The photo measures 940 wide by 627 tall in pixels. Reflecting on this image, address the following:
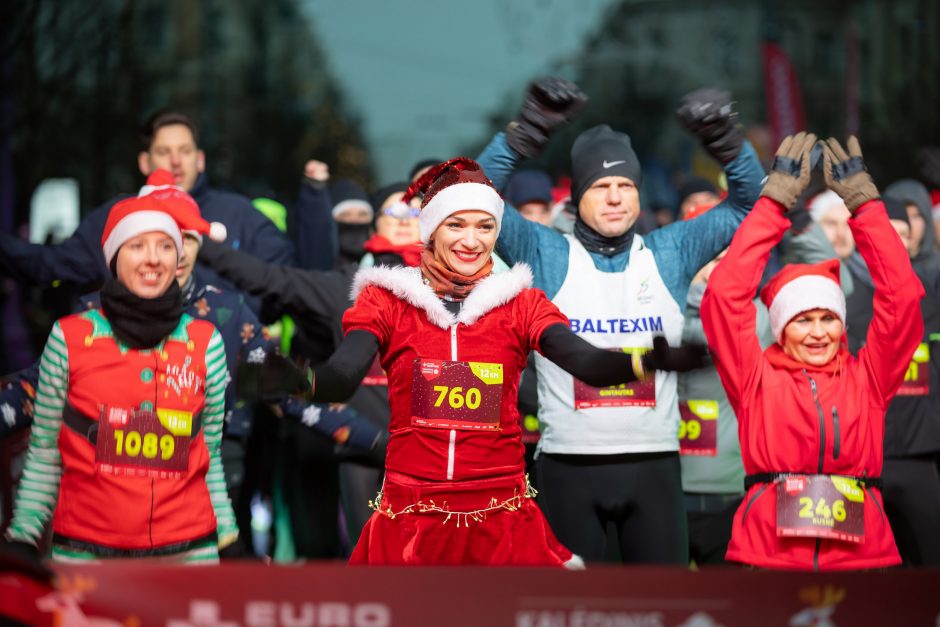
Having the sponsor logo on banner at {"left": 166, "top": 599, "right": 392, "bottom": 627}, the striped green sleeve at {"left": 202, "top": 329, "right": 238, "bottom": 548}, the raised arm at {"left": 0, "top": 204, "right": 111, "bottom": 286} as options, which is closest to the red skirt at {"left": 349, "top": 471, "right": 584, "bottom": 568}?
the striped green sleeve at {"left": 202, "top": 329, "right": 238, "bottom": 548}

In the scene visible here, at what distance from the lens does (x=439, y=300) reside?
5.13m

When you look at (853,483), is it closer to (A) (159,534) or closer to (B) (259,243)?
(A) (159,534)

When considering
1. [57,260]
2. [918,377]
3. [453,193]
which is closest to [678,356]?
[453,193]

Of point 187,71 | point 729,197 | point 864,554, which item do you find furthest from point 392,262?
point 187,71

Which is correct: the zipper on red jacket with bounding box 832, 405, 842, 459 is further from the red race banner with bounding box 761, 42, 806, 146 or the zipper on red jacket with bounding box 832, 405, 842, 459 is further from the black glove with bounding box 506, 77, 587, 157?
the red race banner with bounding box 761, 42, 806, 146

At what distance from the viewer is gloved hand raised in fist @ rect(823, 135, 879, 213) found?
5.73m

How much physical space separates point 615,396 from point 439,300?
1486 millimetres

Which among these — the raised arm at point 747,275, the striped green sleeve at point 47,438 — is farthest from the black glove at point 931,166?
the striped green sleeve at point 47,438

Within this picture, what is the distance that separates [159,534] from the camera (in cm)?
534

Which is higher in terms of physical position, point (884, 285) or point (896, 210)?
point (896, 210)

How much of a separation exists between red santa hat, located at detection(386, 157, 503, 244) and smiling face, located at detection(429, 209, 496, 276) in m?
0.03

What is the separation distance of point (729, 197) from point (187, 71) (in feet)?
209

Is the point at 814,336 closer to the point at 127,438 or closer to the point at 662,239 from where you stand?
the point at 662,239

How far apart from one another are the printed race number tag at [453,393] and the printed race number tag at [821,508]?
1.29 metres
